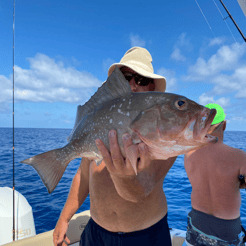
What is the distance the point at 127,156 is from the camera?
4.75ft

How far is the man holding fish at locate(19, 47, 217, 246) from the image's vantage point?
138 cm

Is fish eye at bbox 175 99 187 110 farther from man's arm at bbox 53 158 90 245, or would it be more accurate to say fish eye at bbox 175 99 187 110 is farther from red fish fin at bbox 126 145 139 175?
man's arm at bbox 53 158 90 245

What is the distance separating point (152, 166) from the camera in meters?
1.95

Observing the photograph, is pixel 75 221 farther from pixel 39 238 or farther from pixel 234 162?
pixel 234 162

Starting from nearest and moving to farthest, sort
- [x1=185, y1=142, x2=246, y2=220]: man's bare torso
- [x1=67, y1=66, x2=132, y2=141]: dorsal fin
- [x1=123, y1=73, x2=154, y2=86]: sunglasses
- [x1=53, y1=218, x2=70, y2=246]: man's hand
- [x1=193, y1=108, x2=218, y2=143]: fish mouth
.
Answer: [x1=193, y1=108, x2=218, y2=143]: fish mouth → [x1=67, y1=66, x2=132, y2=141]: dorsal fin → [x1=123, y1=73, x2=154, y2=86]: sunglasses → [x1=53, y1=218, x2=70, y2=246]: man's hand → [x1=185, y1=142, x2=246, y2=220]: man's bare torso

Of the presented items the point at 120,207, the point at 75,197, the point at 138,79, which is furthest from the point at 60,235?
the point at 138,79

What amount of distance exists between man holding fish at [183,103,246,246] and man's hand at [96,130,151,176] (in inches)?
71.8

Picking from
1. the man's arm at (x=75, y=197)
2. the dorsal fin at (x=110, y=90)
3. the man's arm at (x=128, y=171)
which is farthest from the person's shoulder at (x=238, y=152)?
the dorsal fin at (x=110, y=90)

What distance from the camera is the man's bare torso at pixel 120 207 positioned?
6.46ft

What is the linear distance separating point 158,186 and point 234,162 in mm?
1564

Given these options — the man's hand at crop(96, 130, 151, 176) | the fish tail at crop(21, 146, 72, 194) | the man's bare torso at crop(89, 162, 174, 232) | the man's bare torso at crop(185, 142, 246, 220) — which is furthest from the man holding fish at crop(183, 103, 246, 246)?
the fish tail at crop(21, 146, 72, 194)

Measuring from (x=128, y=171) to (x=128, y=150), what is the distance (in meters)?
0.28

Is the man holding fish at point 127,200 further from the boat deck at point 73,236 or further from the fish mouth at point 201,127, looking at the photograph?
the boat deck at point 73,236

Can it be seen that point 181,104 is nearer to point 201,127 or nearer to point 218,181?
point 201,127
